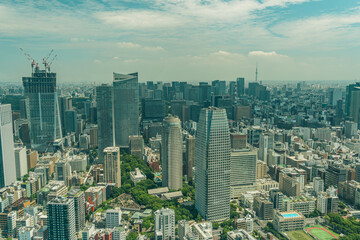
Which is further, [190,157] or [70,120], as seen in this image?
[70,120]

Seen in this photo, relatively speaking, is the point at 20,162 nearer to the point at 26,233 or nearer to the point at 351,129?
the point at 26,233

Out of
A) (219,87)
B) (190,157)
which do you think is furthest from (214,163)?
(219,87)

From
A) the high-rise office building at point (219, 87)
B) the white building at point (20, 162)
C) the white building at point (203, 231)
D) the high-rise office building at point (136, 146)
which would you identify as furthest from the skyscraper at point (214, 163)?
the high-rise office building at point (219, 87)

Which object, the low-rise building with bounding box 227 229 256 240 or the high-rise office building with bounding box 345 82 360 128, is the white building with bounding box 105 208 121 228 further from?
the high-rise office building with bounding box 345 82 360 128

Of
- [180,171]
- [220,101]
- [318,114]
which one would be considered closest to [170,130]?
[180,171]

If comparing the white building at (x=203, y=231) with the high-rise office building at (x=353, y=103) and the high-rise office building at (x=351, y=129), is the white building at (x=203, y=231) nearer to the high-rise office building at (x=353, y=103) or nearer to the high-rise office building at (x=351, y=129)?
the high-rise office building at (x=351, y=129)

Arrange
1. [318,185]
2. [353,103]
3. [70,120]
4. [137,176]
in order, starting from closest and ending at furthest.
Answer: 1. [318,185]
2. [137,176]
3. [70,120]
4. [353,103]
